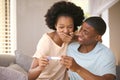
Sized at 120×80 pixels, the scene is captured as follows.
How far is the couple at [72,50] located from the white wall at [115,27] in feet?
4.11

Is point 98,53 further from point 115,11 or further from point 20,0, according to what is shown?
point 20,0

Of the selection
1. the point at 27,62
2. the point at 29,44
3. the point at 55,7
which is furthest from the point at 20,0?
the point at 55,7

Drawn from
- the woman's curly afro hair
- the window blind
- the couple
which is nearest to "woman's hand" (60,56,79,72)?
the couple

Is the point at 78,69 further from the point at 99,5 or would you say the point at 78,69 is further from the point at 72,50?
the point at 99,5

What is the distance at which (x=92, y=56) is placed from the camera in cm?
140

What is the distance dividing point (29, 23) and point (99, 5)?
3.85 feet

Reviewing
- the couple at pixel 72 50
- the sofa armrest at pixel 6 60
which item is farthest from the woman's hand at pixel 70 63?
the sofa armrest at pixel 6 60

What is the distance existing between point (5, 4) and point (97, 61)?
8.76ft

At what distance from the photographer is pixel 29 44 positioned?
360 centimetres

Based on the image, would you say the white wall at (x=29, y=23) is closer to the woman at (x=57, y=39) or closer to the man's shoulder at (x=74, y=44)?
the woman at (x=57, y=39)

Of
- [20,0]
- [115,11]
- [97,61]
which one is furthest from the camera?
[20,0]

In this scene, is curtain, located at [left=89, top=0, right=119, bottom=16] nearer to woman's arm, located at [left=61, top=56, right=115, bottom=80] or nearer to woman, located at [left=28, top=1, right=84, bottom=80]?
woman, located at [left=28, top=1, right=84, bottom=80]

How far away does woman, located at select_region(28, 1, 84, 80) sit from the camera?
1.49 m

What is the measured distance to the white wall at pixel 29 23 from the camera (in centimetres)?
349
